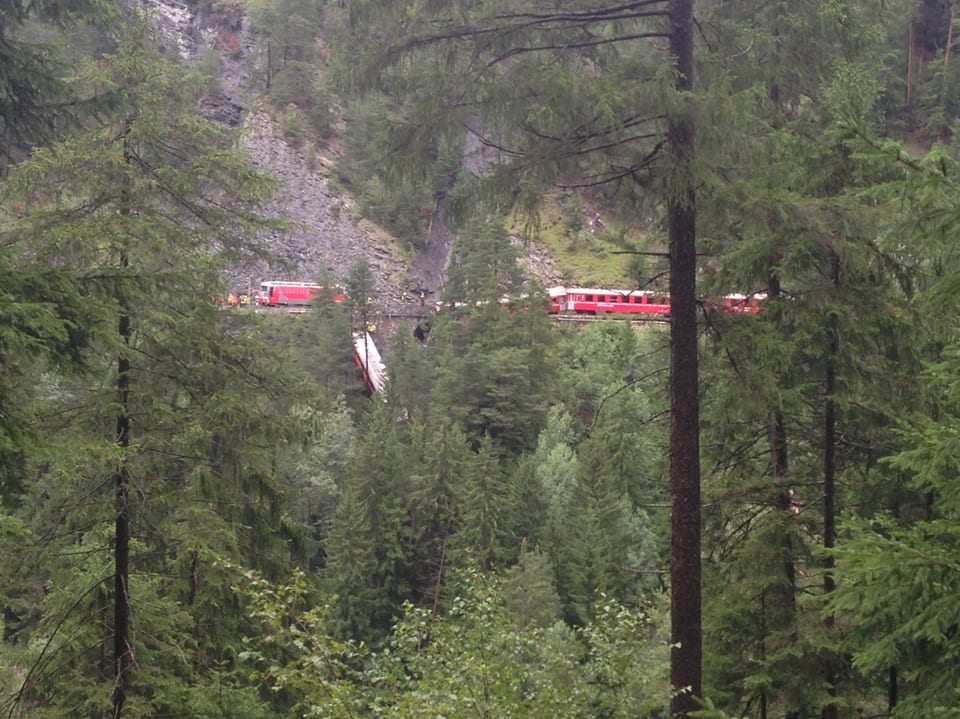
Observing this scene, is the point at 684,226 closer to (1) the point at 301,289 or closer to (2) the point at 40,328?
(2) the point at 40,328

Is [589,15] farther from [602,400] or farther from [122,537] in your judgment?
[122,537]

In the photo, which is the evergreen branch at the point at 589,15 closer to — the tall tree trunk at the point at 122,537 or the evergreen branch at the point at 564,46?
the evergreen branch at the point at 564,46

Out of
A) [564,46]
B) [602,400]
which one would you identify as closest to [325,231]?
[602,400]

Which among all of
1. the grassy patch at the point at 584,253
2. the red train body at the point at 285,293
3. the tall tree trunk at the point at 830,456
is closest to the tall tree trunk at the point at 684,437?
the tall tree trunk at the point at 830,456

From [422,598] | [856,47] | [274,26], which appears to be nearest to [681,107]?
[856,47]

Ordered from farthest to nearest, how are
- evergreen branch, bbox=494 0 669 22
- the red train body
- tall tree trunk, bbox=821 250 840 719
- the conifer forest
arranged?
the red train body, tall tree trunk, bbox=821 250 840 719, evergreen branch, bbox=494 0 669 22, the conifer forest

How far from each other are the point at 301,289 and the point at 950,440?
39145 mm

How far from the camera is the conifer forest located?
4.01 m

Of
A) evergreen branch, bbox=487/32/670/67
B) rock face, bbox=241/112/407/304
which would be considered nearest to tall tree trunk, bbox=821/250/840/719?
evergreen branch, bbox=487/32/670/67

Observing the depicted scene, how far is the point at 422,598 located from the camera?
933 inches

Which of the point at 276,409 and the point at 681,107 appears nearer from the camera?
the point at 681,107

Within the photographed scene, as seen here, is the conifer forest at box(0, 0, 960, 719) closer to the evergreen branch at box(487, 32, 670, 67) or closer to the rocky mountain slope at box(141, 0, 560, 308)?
the evergreen branch at box(487, 32, 670, 67)

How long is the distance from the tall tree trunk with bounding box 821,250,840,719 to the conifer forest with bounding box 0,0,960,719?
0.05m

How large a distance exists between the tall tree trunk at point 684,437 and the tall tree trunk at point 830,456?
1.89 metres
